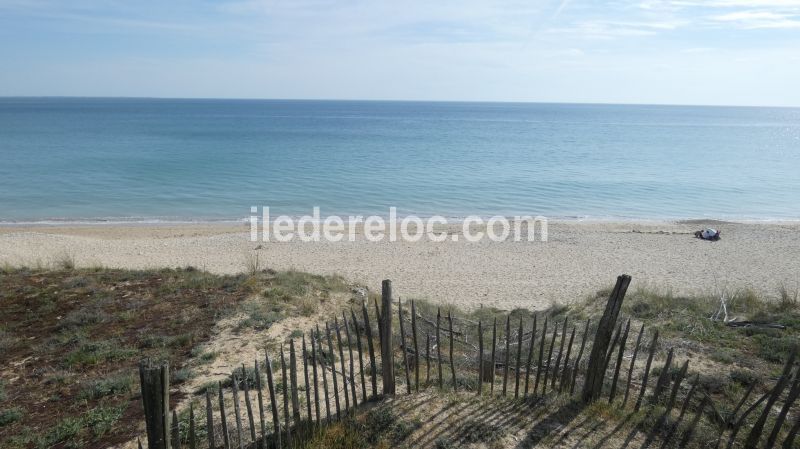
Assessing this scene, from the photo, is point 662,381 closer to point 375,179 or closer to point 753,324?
point 753,324

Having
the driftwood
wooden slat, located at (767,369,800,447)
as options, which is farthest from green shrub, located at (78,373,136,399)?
the driftwood

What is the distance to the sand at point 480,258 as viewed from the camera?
1573 cm

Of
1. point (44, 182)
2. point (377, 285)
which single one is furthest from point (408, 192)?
point (44, 182)

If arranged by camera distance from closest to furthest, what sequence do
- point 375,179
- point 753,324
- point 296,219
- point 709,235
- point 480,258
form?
point 753,324 → point 480,258 → point 709,235 → point 296,219 → point 375,179

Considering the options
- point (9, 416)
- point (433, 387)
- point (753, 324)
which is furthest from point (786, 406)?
point (9, 416)

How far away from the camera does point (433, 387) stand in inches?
257

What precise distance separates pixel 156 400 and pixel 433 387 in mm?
3349

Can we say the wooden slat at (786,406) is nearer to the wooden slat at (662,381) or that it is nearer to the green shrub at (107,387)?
the wooden slat at (662,381)

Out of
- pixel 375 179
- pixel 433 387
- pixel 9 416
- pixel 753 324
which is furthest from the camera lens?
pixel 375 179

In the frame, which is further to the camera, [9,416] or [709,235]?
[709,235]

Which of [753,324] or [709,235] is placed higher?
[753,324]

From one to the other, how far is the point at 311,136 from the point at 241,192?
44.3 meters

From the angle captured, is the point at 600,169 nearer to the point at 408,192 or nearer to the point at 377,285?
the point at 408,192

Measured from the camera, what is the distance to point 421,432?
218 inches
